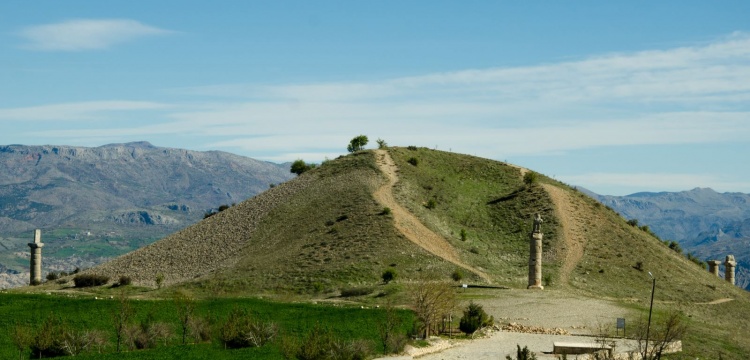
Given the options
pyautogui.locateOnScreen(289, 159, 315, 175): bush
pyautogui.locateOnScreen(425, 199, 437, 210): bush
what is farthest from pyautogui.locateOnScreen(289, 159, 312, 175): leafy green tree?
pyautogui.locateOnScreen(425, 199, 437, 210): bush

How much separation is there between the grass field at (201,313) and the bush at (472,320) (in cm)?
335

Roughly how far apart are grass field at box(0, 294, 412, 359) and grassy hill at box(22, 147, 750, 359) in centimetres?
1056

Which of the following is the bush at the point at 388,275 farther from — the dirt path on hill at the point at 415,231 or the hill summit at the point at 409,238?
the dirt path on hill at the point at 415,231

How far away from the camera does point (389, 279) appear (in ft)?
271

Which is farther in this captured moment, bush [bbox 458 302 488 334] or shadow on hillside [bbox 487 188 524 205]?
shadow on hillside [bbox 487 188 524 205]

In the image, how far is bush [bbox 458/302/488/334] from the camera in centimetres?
5812

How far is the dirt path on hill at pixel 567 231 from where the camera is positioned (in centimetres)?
9296

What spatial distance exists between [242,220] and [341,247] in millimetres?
19380

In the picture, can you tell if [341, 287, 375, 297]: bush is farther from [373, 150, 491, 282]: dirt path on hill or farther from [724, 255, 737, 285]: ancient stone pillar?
[724, 255, 737, 285]: ancient stone pillar

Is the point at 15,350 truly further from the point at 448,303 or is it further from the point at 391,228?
the point at 391,228

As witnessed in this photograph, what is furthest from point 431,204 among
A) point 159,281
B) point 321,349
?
point 321,349

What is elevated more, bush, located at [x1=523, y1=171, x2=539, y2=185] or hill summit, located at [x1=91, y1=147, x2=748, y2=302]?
bush, located at [x1=523, y1=171, x2=539, y2=185]

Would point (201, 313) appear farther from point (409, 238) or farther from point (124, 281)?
point (409, 238)

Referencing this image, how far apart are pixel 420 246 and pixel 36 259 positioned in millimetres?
38621
